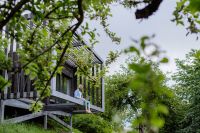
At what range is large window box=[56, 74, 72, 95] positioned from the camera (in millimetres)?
16906

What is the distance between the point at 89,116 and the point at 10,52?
23.5 ft

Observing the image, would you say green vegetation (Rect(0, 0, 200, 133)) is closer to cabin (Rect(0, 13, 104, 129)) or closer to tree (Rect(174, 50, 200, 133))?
cabin (Rect(0, 13, 104, 129))

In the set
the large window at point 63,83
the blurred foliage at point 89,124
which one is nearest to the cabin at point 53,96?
the large window at point 63,83

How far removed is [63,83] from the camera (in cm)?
1772

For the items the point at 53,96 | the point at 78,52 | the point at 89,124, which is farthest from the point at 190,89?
the point at 78,52

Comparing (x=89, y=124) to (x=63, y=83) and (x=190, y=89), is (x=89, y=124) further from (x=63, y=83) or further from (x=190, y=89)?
(x=190, y=89)

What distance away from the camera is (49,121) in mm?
16078

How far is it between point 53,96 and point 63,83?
16.0 feet

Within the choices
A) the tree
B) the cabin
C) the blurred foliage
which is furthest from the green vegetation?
the tree

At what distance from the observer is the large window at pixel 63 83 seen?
1691cm

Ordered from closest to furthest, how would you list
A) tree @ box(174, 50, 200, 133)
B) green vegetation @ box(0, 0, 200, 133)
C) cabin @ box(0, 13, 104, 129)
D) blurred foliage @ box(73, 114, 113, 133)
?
green vegetation @ box(0, 0, 200, 133), cabin @ box(0, 13, 104, 129), blurred foliage @ box(73, 114, 113, 133), tree @ box(174, 50, 200, 133)

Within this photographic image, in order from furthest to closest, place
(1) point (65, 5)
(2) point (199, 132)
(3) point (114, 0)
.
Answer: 1. (2) point (199, 132)
2. (3) point (114, 0)
3. (1) point (65, 5)

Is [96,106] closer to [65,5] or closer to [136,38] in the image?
[65,5]

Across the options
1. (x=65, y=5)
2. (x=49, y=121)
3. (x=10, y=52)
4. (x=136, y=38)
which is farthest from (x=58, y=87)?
(x=136, y=38)
